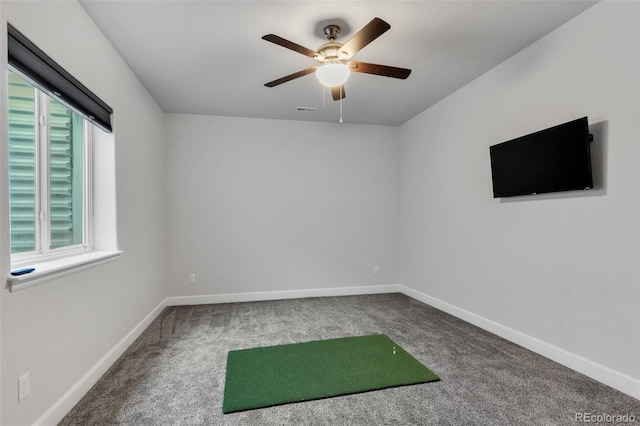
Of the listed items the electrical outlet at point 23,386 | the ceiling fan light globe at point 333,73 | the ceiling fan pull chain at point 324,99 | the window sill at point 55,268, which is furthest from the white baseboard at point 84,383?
the ceiling fan pull chain at point 324,99

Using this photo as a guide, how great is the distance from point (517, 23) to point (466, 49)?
42 cm

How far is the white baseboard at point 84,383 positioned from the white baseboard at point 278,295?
1.15 m

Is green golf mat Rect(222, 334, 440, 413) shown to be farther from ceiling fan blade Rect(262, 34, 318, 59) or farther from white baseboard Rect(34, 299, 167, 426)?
ceiling fan blade Rect(262, 34, 318, 59)

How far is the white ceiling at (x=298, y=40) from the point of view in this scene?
2209 millimetres

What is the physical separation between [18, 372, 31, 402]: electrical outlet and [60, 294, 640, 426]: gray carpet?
400 millimetres

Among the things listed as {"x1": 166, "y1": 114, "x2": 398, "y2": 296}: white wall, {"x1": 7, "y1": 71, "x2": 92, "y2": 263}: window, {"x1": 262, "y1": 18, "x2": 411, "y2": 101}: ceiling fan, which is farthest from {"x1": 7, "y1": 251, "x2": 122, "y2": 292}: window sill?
{"x1": 166, "y1": 114, "x2": 398, "y2": 296}: white wall

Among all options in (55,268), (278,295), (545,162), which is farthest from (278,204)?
(545,162)

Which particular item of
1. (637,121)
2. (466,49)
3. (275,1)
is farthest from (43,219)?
(637,121)

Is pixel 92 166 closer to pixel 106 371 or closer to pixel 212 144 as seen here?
pixel 106 371

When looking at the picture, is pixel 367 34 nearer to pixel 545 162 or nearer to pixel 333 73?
pixel 333 73

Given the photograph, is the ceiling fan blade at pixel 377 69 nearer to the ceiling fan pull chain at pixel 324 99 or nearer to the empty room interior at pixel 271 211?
the empty room interior at pixel 271 211

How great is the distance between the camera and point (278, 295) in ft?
15.1

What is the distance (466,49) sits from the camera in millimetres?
2770

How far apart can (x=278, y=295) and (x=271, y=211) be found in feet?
4.09
